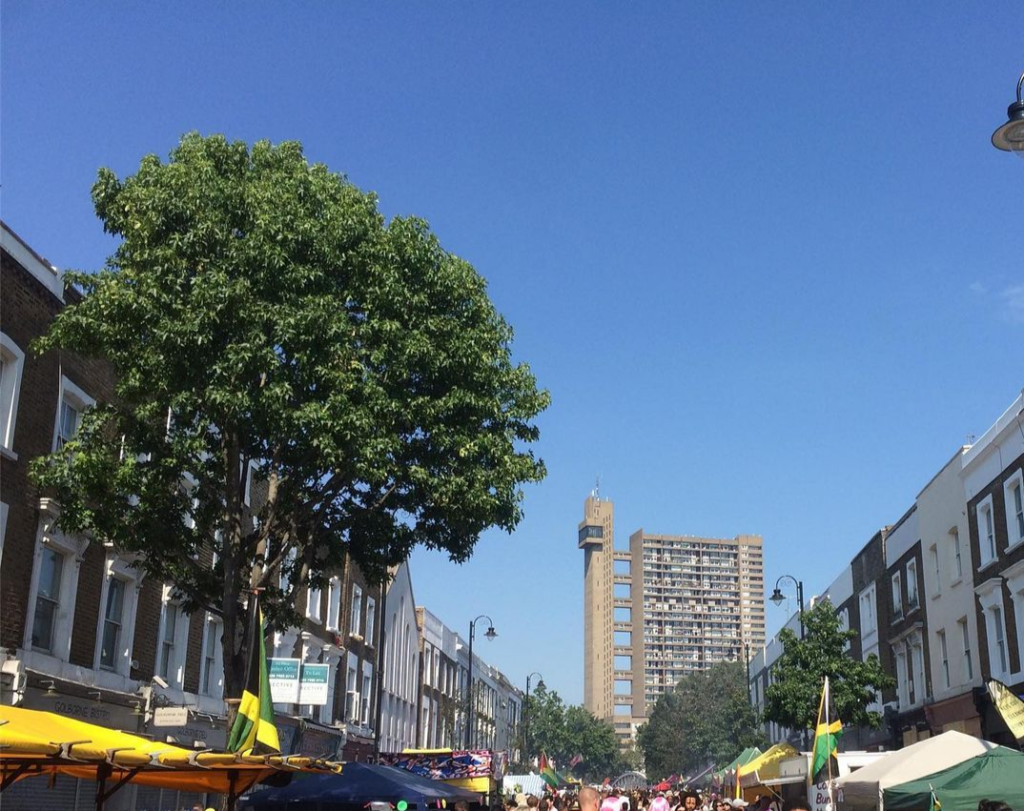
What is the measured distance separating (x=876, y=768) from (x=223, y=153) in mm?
13743

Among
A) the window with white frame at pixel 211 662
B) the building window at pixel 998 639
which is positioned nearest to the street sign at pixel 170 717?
the window with white frame at pixel 211 662

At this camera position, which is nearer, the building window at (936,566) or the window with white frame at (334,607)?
the building window at (936,566)

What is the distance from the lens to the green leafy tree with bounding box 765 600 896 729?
3644 cm

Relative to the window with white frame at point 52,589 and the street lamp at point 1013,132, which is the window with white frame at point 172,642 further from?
the street lamp at point 1013,132

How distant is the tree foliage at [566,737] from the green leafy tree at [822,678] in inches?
2053

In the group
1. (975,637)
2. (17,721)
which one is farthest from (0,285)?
(975,637)

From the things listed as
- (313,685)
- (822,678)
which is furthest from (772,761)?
(313,685)

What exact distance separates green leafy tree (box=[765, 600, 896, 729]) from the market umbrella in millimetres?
23038

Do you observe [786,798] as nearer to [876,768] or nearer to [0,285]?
[876,768]

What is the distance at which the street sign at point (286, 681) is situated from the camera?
80.0 ft

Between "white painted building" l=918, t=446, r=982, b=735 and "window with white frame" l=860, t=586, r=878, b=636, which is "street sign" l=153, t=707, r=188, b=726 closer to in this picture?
"white painted building" l=918, t=446, r=982, b=735

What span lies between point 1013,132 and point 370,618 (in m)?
37.7

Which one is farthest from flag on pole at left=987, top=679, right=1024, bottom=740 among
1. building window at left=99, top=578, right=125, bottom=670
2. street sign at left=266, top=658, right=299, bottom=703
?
building window at left=99, top=578, right=125, bottom=670

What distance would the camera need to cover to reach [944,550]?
34562 mm
